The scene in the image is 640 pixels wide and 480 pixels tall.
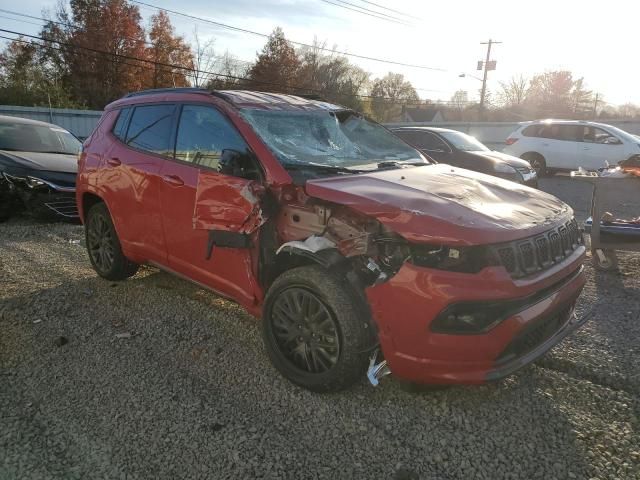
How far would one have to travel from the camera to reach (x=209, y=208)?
3.42 meters

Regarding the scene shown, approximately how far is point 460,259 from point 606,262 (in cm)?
404

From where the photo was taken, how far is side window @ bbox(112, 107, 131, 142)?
4652 mm

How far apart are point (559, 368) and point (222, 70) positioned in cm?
4388

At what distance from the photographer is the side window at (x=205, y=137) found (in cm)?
355

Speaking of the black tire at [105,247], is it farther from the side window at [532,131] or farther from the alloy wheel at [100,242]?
the side window at [532,131]

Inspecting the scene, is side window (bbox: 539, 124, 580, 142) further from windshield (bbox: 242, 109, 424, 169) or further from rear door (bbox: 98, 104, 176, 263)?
rear door (bbox: 98, 104, 176, 263)

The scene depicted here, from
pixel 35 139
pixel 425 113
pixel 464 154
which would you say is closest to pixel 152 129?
pixel 35 139

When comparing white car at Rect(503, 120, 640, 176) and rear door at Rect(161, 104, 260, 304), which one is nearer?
rear door at Rect(161, 104, 260, 304)

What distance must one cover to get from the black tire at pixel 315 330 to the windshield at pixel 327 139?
2.80 ft

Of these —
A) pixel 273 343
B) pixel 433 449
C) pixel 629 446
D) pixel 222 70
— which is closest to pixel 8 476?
pixel 273 343

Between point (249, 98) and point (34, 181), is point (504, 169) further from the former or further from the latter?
point (34, 181)

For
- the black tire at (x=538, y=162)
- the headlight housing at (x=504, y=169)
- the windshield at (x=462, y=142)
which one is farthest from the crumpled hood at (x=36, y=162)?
the black tire at (x=538, y=162)

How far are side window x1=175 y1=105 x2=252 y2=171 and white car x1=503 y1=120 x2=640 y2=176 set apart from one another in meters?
12.9

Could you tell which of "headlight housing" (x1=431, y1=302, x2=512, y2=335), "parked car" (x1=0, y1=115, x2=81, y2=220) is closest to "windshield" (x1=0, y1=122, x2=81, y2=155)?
"parked car" (x1=0, y1=115, x2=81, y2=220)
